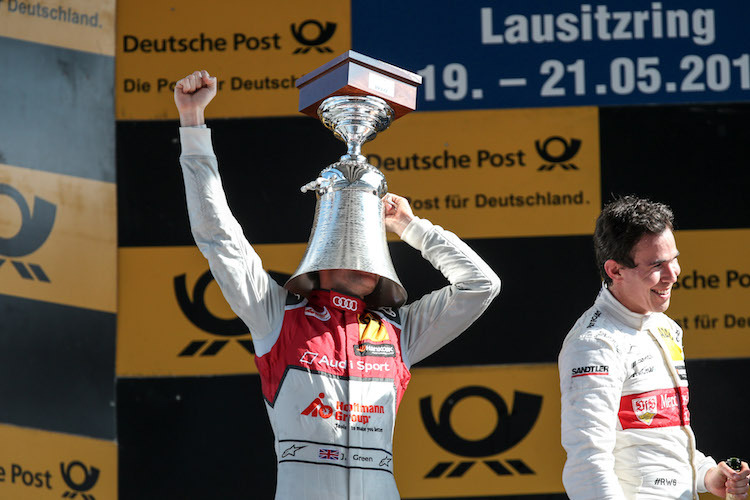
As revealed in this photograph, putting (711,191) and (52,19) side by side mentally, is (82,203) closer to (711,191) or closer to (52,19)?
(52,19)

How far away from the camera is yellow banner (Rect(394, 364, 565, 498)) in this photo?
11.4 ft

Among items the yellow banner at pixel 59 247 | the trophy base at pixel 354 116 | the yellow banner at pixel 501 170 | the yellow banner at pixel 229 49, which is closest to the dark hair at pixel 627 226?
the trophy base at pixel 354 116

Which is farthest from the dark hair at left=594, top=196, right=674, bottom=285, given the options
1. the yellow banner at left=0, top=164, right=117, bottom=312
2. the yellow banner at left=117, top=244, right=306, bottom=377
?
the yellow banner at left=0, top=164, right=117, bottom=312

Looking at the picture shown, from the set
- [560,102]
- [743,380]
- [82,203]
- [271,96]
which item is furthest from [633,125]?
[82,203]

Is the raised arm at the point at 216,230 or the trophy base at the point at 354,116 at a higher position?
the trophy base at the point at 354,116

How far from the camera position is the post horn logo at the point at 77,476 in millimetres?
3457

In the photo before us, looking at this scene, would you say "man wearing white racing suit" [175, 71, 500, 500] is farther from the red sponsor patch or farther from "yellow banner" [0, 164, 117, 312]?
"yellow banner" [0, 164, 117, 312]

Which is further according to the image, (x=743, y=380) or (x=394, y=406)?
(x=743, y=380)

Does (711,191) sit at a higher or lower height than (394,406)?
higher

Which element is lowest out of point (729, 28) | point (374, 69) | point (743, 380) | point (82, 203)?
point (743, 380)

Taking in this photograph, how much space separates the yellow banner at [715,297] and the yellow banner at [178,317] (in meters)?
1.36

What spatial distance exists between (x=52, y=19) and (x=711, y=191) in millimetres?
2405

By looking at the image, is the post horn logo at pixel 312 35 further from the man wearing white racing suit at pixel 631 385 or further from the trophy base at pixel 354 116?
the man wearing white racing suit at pixel 631 385

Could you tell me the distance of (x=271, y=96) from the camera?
11.7 feet
